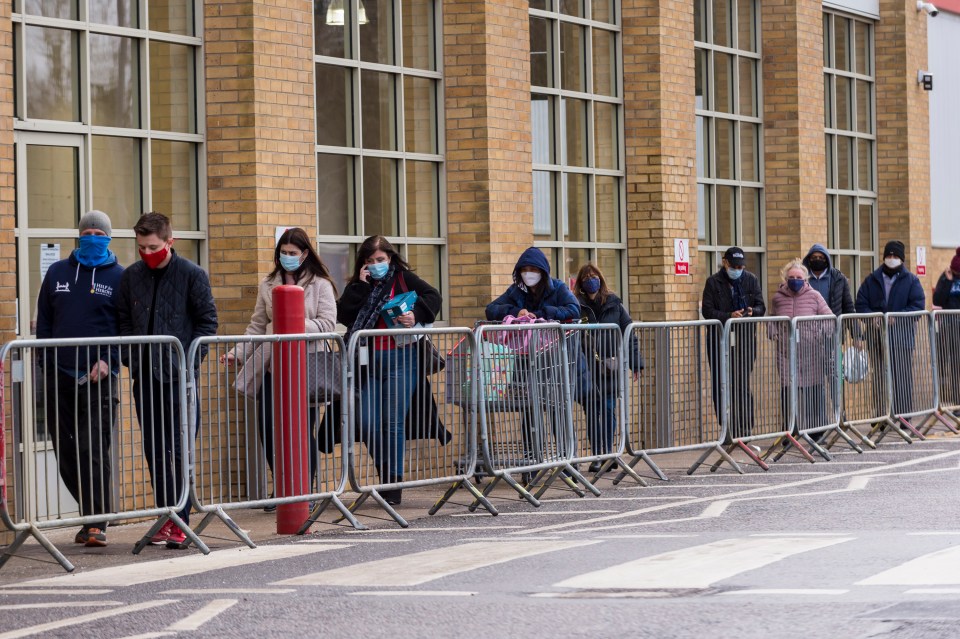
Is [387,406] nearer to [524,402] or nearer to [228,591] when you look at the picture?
[524,402]

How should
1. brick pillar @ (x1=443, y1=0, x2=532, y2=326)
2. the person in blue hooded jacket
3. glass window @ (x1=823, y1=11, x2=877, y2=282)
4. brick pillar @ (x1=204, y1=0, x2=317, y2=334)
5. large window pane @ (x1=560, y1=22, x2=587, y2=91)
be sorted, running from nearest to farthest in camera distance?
brick pillar @ (x1=204, y1=0, x2=317, y2=334), the person in blue hooded jacket, brick pillar @ (x1=443, y1=0, x2=532, y2=326), large window pane @ (x1=560, y1=22, x2=587, y2=91), glass window @ (x1=823, y1=11, x2=877, y2=282)

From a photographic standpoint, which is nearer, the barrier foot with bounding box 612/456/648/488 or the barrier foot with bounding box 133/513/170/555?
the barrier foot with bounding box 133/513/170/555

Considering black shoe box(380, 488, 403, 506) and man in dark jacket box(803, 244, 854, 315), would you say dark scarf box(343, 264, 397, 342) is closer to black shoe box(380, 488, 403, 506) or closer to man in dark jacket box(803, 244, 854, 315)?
black shoe box(380, 488, 403, 506)

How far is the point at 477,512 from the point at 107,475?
9.49 feet

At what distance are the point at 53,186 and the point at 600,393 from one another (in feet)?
13.3

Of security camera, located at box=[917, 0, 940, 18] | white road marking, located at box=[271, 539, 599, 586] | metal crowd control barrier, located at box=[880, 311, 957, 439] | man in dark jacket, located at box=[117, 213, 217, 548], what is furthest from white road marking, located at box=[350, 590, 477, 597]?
security camera, located at box=[917, 0, 940, 18]

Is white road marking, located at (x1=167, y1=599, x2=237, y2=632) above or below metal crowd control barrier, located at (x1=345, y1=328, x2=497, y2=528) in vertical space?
below

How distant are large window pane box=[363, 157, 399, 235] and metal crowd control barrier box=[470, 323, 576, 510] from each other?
113 inches

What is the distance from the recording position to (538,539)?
1018 centimetres

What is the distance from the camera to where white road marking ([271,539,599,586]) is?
8.60 m

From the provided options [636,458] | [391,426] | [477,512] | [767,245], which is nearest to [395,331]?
[391,426]

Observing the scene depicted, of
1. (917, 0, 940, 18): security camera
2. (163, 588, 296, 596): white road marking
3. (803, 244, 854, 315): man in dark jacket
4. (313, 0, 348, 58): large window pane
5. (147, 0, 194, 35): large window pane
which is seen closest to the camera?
(163, 588, 296, 596): white road marking

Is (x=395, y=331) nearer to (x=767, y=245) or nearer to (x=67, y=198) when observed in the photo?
(x=67, y=198)

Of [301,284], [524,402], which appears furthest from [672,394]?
[301,284]
